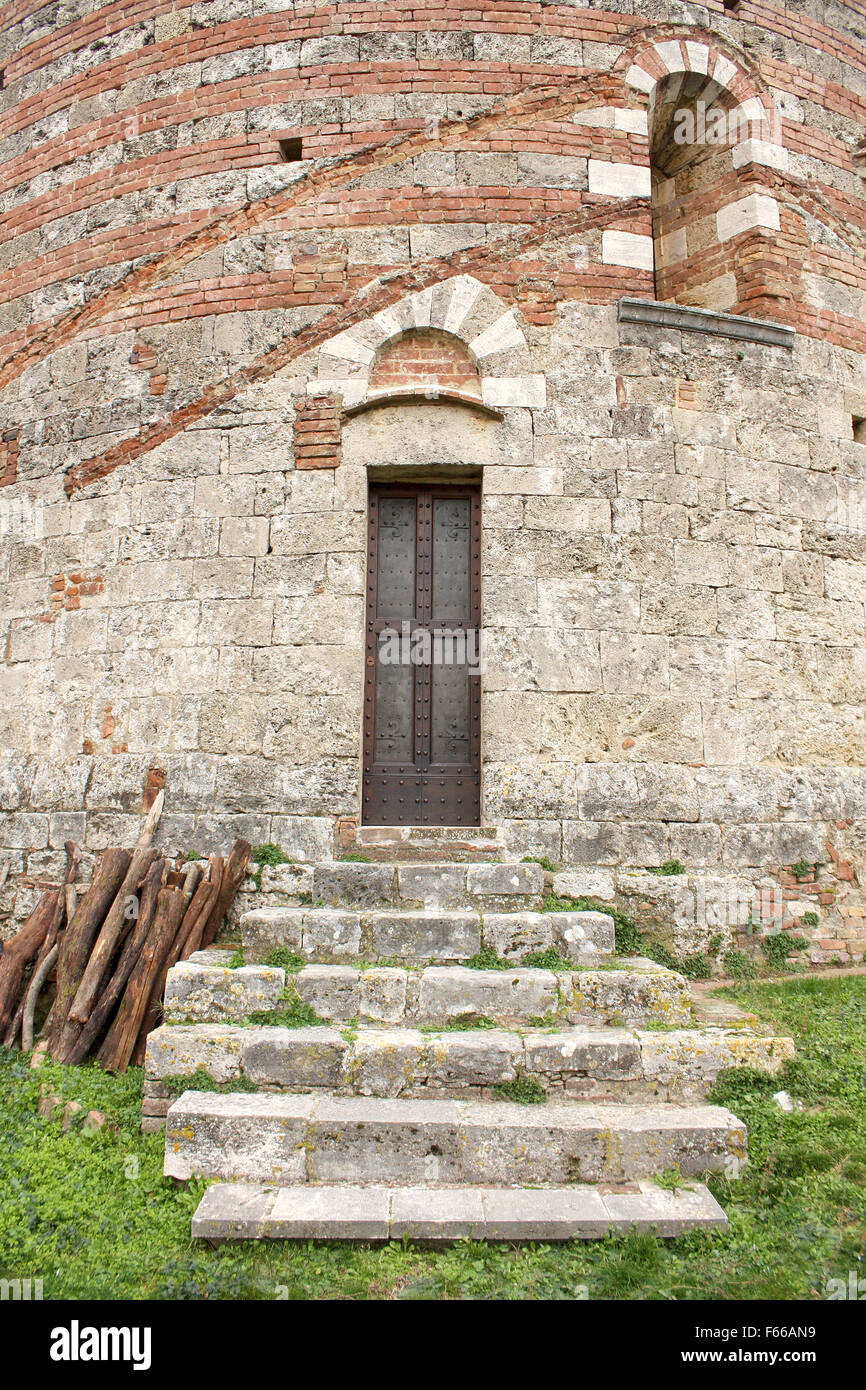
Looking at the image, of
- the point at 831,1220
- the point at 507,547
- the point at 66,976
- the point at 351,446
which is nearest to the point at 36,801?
the point at 66,976

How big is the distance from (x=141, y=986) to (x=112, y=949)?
314 mm

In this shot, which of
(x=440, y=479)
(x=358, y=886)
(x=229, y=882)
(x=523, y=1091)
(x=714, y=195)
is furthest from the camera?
(x=714, y=195)

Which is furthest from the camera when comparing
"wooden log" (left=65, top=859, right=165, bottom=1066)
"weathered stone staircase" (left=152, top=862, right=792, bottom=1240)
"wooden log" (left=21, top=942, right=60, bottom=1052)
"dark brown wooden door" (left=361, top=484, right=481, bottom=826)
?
"dark brown wooden door" (left=361, top=484, right=481, bottom=826)

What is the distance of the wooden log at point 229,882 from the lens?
15.5ft

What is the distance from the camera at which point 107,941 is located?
4.50m

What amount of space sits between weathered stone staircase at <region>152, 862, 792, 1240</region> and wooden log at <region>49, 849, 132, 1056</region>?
696 mm

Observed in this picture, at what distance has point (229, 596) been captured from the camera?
5.50 metres

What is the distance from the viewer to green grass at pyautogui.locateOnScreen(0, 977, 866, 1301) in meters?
2.74

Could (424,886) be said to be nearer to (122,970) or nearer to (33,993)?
(122,970)

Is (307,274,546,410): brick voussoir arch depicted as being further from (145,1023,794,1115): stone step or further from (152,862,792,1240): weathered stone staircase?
(145,1023,794,1115): stone step

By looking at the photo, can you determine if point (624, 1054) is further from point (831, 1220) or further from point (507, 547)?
point (507, 547)

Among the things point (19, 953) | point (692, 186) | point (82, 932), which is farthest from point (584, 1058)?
point (692, 186)

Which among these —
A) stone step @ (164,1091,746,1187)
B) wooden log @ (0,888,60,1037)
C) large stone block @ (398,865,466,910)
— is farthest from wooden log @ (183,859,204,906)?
stone step @ (164,1091,746,1187)

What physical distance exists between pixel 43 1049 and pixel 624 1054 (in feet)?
9.72
